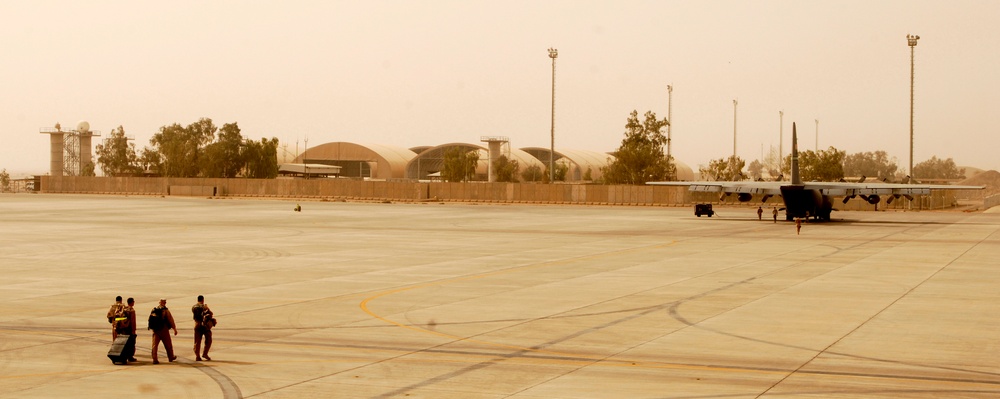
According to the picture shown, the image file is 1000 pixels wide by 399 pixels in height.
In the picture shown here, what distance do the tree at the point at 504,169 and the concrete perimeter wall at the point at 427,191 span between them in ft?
162

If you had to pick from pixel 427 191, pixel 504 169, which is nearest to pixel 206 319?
pixel 427 191

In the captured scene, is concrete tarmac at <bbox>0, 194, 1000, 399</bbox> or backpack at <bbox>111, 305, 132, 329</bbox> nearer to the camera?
concrete tarmac at <bbox>0, 194, 1000, 399</bbox>

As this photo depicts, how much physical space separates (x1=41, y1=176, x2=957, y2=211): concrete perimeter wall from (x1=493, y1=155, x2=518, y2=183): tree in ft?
162

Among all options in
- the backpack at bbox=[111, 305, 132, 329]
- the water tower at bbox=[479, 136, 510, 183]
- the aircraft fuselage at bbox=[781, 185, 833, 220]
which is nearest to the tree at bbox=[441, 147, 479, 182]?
the water tower at bbox=[479, 136, 510, 183]

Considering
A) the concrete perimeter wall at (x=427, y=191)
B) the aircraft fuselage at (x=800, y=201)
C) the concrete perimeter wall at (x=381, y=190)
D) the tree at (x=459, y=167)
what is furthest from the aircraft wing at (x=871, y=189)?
the tree at (x=459, y=167)

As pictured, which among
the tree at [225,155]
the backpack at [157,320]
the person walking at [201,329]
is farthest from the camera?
the tree at [225,155]

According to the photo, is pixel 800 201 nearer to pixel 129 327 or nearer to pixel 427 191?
pixel 427 191

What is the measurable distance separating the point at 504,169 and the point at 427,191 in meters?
51.6

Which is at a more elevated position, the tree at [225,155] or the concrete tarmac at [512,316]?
the tree at [225,155]

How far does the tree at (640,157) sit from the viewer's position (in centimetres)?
14362

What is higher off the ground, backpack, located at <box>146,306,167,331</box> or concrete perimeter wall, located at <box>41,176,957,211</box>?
concrete perimeter wall, located at <box>41,176,957,211</box>

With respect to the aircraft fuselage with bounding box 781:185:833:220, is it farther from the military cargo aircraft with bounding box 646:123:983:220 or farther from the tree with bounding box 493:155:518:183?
the tree with bounding box 493:155:518:183

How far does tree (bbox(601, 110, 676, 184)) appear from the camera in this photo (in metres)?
144

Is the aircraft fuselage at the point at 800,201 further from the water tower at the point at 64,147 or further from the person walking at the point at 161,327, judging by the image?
the water tower at the point at 64,147
